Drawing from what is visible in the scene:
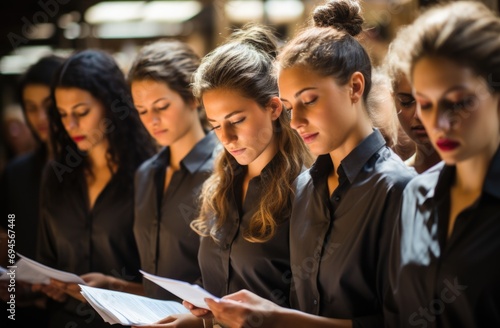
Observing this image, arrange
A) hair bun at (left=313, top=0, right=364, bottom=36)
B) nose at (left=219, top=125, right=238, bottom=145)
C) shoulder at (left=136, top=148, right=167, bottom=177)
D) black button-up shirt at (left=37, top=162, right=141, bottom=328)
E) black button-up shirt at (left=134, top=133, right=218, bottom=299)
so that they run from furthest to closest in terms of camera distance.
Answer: black button-up shirt at (left=37, top=162, right=141, bottom=328) < shoulder at (left=136, top=148, right=167, bottom=177) < black button-up shirt at (left=134, top=133, right=218, bottom=299) < nose at (left=219, top=125, right=238, bottom=145) < hair bun at (left=313, top=0, right=364, bottom=36)

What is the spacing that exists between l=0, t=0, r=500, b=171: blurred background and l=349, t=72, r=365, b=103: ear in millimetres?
382

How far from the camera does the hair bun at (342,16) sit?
243cm

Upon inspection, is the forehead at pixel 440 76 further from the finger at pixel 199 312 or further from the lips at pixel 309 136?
the finger at pixel 199 312

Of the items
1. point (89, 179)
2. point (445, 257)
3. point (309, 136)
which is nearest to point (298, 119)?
point (309, 136)

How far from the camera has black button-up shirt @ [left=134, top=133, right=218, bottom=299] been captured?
314 cm

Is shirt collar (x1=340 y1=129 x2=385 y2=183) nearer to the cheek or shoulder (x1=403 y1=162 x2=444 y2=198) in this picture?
shoulder (x1=403 y1=162 x2=444 y2=198)

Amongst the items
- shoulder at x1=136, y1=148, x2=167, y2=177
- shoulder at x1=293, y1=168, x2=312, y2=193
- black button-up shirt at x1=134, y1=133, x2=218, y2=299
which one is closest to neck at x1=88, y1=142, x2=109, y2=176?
shoulder at x1=136, y1=148, x2=167, y2=177

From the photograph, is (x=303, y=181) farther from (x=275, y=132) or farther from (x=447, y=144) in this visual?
(x=447, y=144)

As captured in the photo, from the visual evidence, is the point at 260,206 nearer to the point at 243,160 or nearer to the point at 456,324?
the point at 243,160

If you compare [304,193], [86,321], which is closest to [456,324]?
[304,193]

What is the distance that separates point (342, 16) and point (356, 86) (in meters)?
0.30

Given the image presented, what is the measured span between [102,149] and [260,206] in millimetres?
1359

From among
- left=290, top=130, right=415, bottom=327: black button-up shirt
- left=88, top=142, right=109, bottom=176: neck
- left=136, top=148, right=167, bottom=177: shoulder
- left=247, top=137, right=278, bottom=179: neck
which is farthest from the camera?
left=88, top=142, right=109, bottom=176: neck

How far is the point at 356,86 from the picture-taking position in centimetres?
230
